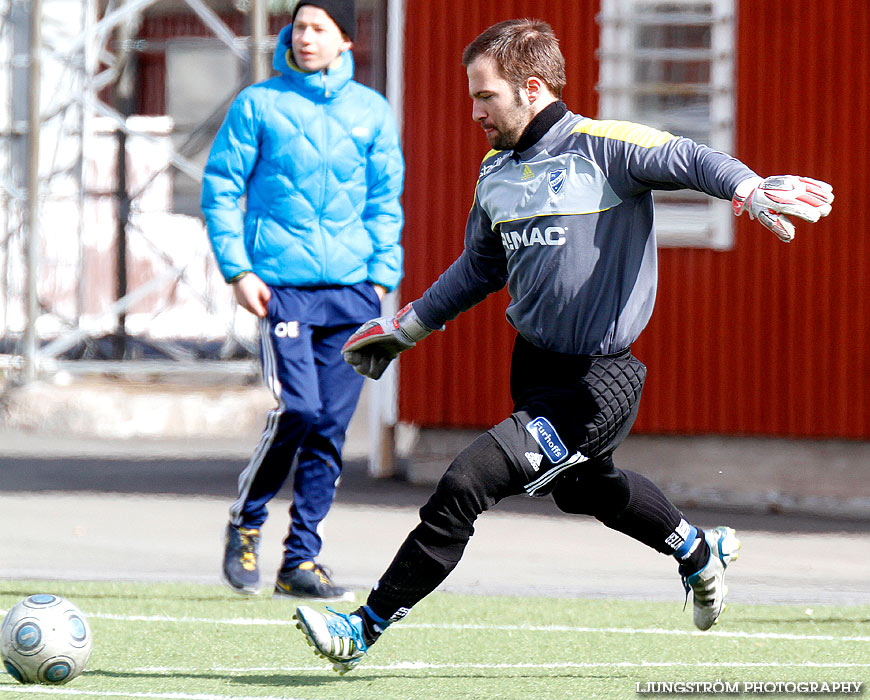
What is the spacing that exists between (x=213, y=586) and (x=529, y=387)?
2.57 metres

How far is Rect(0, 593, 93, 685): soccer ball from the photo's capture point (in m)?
4.79

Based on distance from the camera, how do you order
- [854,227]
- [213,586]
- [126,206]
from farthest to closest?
[126,206] < [854,227] < [213,586]

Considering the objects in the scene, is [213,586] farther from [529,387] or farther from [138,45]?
[138,45]

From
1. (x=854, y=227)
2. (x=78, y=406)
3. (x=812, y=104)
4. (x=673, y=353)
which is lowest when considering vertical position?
(x=78, y=406)

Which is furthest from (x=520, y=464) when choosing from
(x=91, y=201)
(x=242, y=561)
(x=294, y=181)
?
(x=91, y=201)

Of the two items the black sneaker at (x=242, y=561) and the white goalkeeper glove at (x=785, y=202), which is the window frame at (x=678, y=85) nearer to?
the black sneaker at (x=242, y=561)

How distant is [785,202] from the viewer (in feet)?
14.3

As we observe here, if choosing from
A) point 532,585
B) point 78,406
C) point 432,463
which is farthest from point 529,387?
point 78,406

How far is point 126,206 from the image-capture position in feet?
66.7

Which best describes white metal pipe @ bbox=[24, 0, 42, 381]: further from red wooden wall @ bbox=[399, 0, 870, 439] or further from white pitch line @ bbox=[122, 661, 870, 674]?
white pitch line @ bbox=[122, 661, 870, 674]

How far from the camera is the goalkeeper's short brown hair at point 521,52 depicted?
5.02 metres

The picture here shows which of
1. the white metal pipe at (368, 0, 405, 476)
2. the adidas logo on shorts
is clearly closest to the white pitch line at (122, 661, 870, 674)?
the adidas logo on shorts

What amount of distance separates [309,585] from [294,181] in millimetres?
1704

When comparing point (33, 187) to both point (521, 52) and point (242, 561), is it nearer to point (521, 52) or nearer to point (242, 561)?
point (242, 561)
